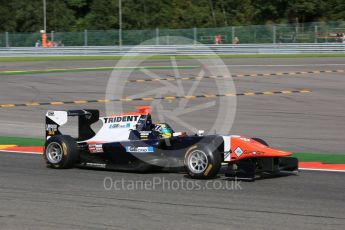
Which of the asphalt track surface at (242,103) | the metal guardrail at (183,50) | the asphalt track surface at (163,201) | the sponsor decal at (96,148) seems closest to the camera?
the asphalt track surface at (163,201)

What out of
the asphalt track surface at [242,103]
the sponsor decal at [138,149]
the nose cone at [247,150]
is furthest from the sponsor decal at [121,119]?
the asphalt track surface at [242,103]

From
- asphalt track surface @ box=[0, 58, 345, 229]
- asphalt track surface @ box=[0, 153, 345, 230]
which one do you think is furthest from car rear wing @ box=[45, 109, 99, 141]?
asphalt track surface @ box=[0, 153, 345, 230]

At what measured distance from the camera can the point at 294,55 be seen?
4522cm

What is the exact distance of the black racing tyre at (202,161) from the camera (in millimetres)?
9570

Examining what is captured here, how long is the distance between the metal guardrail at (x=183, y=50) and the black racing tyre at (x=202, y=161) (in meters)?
34.3

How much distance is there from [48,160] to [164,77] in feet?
60.8

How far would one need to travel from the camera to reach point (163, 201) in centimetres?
843

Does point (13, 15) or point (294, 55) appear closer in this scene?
point (294, 55)

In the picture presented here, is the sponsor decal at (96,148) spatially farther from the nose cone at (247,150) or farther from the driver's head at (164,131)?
the nose cone at (247,150)

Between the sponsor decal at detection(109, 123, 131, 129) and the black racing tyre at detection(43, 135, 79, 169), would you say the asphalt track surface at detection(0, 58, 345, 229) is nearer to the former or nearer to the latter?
the black racing tyre at detection(43, 135, 79, 169)

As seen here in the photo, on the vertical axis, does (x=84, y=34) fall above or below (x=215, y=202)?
above

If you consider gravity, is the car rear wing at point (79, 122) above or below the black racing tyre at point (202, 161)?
above

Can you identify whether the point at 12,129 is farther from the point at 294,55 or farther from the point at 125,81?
the point at 294,55

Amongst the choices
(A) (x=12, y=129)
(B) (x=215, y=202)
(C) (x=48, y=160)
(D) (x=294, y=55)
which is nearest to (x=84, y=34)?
(D) (x=294, y=55)
